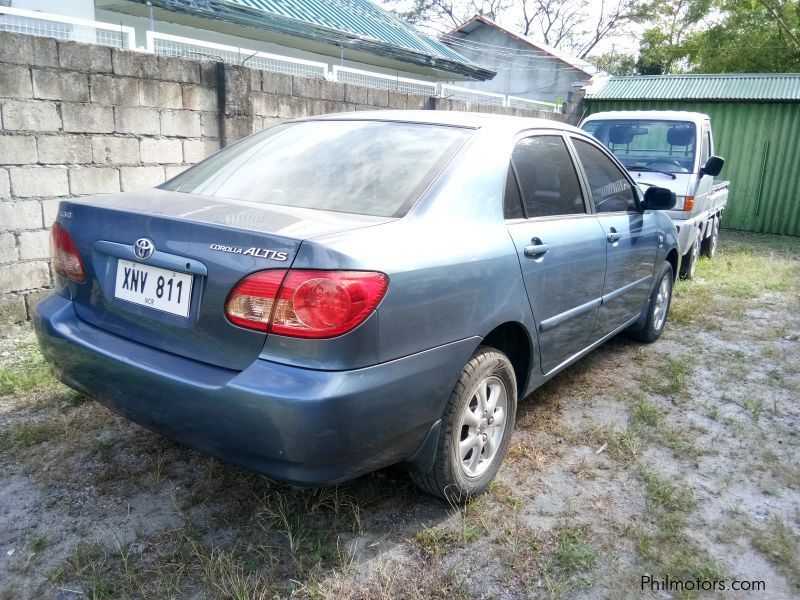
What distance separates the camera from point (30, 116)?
4.23 metres

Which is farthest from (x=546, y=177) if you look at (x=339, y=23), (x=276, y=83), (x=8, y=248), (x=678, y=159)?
(x=339, y=23)

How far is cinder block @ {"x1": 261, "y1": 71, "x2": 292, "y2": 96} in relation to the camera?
5938 mm

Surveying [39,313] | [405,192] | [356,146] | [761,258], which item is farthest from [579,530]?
[761,258]

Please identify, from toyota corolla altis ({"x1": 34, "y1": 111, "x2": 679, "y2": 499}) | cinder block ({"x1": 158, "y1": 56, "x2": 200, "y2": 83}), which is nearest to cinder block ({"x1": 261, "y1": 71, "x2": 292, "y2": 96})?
cinder block ({"x1": 158, "y1": 56, "x2": 200, "y2": 83})

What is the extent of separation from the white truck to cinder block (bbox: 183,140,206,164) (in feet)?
14.7

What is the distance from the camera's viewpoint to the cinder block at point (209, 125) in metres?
5.41

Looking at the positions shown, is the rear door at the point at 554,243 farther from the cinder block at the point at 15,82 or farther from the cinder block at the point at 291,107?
the cinder block at the point at 291,107

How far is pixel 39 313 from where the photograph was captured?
8.09ft

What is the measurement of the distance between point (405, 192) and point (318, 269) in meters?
0.64

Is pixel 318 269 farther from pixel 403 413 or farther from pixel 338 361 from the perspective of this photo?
pixel 403 413

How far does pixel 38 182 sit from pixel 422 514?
3.62 m

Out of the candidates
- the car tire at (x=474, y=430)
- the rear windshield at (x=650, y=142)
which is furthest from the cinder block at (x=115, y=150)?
the rear windshield at (x=650, y=142)

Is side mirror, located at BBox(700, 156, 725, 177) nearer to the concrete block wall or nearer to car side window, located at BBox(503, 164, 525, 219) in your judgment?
the concrete block wall

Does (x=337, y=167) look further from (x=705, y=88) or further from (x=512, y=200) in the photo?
(x=705, y=88)
